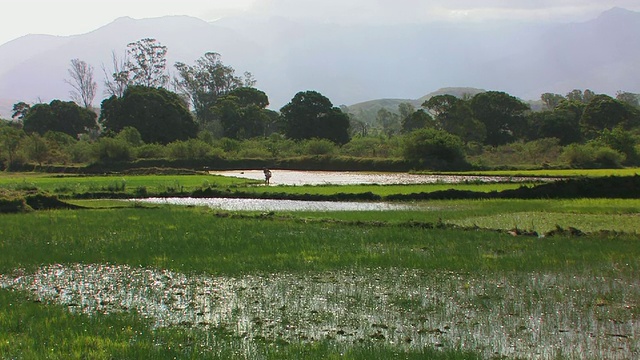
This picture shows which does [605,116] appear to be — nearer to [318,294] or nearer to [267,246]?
[267,246]

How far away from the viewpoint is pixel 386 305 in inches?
313

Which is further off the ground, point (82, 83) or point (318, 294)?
point (82, 83)

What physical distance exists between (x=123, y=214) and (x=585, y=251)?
1393 centimetres

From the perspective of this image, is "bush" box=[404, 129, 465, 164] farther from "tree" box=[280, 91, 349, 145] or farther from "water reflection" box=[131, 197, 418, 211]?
"water reflection" box=[131, 197, 418, 211]

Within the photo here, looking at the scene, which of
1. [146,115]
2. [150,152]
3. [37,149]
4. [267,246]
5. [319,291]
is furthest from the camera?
[146,115]

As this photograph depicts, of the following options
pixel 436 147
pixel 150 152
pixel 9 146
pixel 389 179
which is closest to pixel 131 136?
pixel 150 152

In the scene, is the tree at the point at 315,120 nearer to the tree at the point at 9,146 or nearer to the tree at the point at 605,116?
the tree at the point at 605,116

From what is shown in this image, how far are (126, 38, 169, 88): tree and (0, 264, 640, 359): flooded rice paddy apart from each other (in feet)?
283

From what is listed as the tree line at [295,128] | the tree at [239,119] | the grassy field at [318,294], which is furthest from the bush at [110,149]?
the grassy field at [318,294]

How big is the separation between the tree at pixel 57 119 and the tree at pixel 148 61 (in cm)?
1534

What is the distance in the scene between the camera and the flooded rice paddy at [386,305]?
21.6 feet

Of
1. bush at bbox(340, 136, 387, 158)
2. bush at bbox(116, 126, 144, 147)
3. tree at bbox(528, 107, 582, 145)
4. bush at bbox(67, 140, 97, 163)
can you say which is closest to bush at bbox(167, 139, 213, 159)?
bush at bbox(116, 126, 144, 147)

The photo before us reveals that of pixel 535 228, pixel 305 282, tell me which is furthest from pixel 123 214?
pixel 535 228

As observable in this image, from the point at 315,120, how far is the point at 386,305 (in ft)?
205
